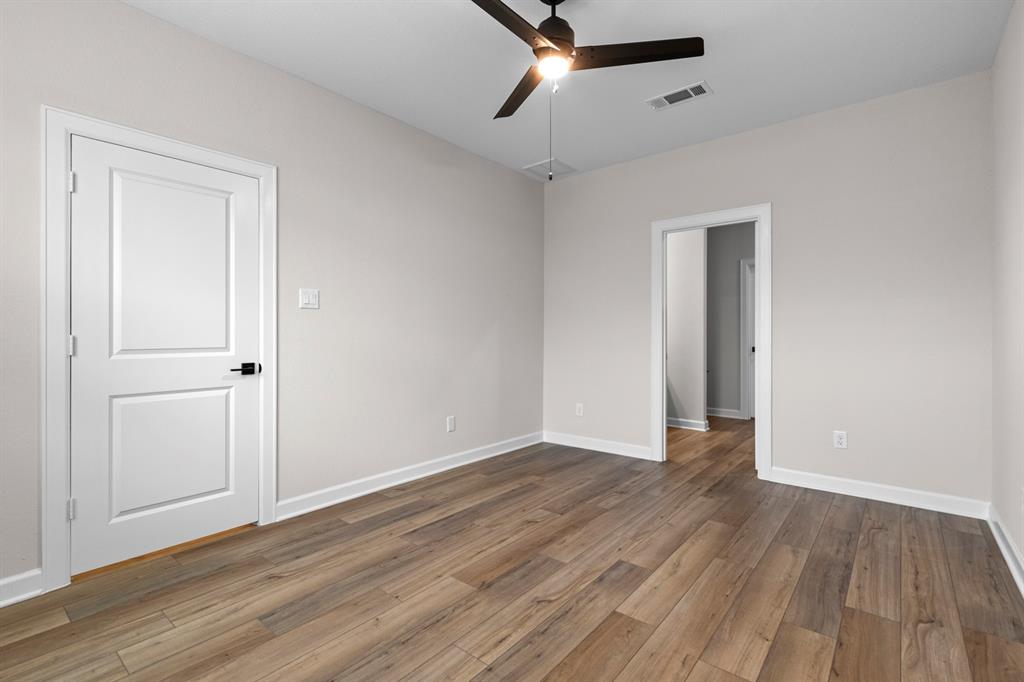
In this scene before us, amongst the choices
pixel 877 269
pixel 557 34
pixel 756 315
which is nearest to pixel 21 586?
pixel 557 34

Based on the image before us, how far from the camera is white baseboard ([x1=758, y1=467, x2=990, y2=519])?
297cm

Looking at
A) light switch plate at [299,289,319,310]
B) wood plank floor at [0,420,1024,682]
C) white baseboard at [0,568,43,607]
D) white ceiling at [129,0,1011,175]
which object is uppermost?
white ceiling at [129,0,1011,175]

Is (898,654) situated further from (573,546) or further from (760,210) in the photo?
(760,210)

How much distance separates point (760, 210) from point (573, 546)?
113 inches

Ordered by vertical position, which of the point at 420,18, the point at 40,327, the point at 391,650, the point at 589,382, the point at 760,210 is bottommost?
the point at 391,650

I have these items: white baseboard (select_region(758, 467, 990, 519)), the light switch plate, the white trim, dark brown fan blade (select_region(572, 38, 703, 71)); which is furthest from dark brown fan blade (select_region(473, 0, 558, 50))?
the white trim

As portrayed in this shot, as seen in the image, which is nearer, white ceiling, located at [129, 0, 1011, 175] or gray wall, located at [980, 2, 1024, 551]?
gray wall, located at [980, 2, 1024, 551]

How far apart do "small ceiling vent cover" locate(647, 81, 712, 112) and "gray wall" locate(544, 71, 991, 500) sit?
2.74 feet

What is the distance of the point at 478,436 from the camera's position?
4.30m

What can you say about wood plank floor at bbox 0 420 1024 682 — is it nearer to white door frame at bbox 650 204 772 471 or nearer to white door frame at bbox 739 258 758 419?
white door frame at bbox 650 204 772 471

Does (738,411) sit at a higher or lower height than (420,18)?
lower

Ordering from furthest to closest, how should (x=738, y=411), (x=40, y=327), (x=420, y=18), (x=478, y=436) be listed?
(x=738, y=411)
(x=478, y=436)
(x=420, y=18)
(x=40, y=327)

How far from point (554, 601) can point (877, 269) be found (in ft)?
9.93

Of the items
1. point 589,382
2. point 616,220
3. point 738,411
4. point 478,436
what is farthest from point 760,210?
point 738,411
